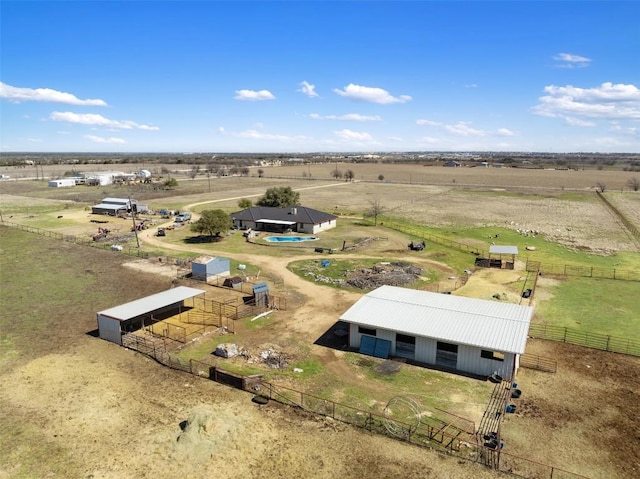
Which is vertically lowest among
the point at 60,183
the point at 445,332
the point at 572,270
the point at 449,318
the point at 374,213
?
the point at 572,270

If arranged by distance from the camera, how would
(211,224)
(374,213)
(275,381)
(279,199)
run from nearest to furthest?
(275,381) < (211,224) < (279,199) < (374,213)

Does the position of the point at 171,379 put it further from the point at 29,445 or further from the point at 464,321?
the point at 464,321

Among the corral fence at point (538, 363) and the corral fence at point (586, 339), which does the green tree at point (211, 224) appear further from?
the corral fence at point (538, 363)

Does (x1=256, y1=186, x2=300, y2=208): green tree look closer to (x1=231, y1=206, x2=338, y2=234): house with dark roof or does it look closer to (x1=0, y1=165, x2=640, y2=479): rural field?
(x1=231, y1=206, x2=338, y2=234): house with dark roof

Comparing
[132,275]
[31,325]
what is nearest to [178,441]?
[31,325]

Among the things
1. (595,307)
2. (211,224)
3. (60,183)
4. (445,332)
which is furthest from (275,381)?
(60,183)

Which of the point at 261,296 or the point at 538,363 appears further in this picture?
the point at 261,296

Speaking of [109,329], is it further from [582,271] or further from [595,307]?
[582,271]
